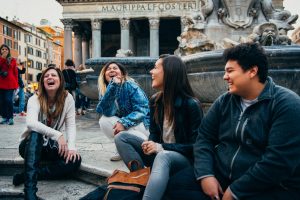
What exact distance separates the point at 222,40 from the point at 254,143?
443cm

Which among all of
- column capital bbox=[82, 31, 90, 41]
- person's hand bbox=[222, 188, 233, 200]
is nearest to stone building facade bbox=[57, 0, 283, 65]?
column capital bbox=[82, 31, 90, 41]

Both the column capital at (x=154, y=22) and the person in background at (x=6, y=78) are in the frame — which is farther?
the column capital at (x=154, y=22)

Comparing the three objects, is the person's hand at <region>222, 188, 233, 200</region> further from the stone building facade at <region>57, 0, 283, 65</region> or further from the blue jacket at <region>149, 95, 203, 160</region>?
the stone building facade at <region>57, 0, 283, 65</region>

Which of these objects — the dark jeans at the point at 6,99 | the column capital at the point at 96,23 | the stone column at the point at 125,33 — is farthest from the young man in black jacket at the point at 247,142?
the column capital at the point at 96,23

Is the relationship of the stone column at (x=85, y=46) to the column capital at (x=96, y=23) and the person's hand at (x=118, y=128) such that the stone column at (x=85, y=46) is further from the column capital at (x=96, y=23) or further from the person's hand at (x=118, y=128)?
the person's hand at (x=118, y=128)

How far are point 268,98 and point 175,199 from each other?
87 centimetres

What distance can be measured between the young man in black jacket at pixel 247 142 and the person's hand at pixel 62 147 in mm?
1412

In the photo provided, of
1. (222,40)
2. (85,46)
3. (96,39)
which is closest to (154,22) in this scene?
(96,39)

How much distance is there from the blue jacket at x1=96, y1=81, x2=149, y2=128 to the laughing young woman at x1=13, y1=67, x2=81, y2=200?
40 cm

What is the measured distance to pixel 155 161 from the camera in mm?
2674

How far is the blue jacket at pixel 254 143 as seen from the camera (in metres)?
2.14

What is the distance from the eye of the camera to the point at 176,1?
118ft

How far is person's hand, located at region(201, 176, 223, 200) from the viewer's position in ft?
7.66

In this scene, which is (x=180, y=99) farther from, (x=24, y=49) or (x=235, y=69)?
(x=24, y=49)
